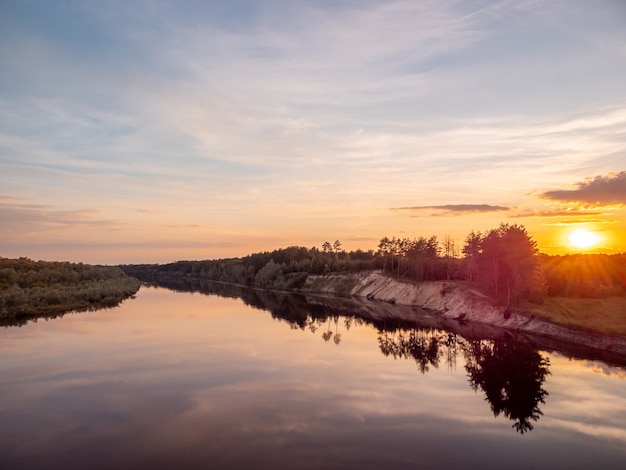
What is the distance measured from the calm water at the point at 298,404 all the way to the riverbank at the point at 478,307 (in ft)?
30.3

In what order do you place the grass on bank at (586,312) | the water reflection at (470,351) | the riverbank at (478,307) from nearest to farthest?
1. the water reflection at (470,351)
2. the grass on bank at (586,312)
3. the riverbank at (478,307)

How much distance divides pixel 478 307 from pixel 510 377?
145 feet

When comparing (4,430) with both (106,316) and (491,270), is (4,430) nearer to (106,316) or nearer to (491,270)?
(106,316)

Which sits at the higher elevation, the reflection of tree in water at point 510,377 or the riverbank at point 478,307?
the riverbank at point 478,307

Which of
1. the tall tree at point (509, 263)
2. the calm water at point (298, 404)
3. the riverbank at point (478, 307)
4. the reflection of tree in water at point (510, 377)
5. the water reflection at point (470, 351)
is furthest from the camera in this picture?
the tall tree at point (509, 263)

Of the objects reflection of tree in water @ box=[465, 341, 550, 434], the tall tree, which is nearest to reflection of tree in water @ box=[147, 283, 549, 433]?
reflection of tree in water @ box=[465, 341, 550, 434]

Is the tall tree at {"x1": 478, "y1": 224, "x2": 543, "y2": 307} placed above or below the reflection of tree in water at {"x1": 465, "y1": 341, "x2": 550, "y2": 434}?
above

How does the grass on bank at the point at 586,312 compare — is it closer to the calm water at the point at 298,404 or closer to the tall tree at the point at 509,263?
the tall tree at the point at 509,263

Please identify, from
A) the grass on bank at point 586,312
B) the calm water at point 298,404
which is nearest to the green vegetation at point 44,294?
the calm water at point 298,404

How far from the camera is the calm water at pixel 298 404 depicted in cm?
2530

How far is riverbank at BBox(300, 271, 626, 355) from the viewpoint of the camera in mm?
62312

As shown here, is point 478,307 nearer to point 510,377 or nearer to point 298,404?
point 510,377

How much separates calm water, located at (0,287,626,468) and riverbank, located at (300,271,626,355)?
9237 millimetres

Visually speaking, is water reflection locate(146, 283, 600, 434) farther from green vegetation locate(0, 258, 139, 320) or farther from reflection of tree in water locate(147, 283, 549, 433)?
green vegetation locate(0, 258, 139, 320)
